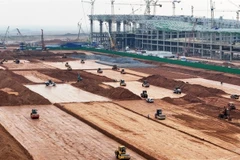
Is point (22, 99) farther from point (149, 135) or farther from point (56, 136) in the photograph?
point (149, 135)

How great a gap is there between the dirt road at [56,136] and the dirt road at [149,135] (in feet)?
2.97

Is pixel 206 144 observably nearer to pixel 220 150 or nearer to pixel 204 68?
pixel 220 150

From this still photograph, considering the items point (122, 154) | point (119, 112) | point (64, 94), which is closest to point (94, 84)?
point (64, 94)

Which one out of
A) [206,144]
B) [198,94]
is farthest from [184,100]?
[206,144]

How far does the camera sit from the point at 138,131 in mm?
24516

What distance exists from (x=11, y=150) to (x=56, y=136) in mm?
4280

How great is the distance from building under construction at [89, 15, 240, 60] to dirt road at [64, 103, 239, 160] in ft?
131

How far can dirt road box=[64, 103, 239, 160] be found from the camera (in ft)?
67.8

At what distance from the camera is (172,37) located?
283 feet

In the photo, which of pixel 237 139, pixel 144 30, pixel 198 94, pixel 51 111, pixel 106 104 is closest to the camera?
pixel 237 139

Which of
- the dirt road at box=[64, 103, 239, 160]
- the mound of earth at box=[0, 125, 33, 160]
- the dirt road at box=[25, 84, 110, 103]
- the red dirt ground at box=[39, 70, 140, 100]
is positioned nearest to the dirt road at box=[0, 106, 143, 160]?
the mound of earth at box=[0, 125, 33, 160]

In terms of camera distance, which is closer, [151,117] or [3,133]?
[3,133]

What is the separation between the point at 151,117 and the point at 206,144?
21.2 feet

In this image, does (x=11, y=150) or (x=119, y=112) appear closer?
(x=11, y=150)
